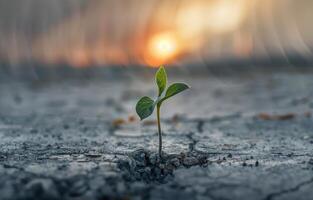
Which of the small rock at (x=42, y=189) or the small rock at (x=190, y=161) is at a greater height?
the small rock at (x=190, y=161)

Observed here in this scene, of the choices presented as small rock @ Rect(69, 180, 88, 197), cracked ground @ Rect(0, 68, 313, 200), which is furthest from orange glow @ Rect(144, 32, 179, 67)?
small rock @ Rect(69, 180, 88, 197)


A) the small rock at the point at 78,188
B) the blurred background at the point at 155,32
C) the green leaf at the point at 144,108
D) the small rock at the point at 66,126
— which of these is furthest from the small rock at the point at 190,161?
the blurred background at the point at 155,32

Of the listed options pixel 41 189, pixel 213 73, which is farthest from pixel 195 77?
pixel 41 189

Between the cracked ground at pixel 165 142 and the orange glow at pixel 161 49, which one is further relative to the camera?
the orange glow at pixel 161 49

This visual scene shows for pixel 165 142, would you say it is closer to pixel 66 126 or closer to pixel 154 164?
→ pixel 154 164

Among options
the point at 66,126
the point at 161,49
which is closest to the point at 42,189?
the point at 66,126

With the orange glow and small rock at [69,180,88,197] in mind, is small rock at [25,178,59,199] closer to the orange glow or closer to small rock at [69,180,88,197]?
small rock at [69,180,88,197]

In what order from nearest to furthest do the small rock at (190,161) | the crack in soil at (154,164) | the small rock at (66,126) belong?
the crack in soil at (154,164)
the small rock at (190,161)
the small rock at (66,126)

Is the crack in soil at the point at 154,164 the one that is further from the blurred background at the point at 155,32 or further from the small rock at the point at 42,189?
the blurred background at the point at 155,32
